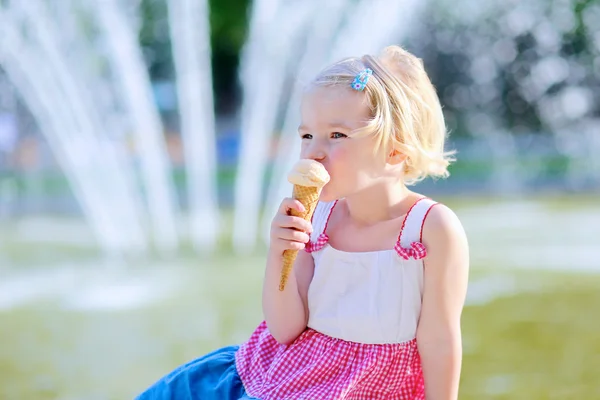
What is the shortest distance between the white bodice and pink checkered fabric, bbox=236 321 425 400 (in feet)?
0.08

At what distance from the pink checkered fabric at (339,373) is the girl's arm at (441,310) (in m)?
0.07

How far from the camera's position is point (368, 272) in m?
1.80

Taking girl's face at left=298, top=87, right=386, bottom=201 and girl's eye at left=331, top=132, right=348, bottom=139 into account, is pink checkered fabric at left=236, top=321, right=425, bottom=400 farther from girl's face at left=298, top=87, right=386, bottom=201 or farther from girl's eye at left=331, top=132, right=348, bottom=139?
girl's eye at left=331, top=132, right=348, bottom=139

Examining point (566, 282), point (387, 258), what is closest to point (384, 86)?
point (387, 258)

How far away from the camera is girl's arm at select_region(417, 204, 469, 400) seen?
1711mm

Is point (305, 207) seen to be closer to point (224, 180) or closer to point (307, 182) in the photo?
point (307, 182)

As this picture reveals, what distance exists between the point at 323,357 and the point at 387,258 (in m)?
0.25

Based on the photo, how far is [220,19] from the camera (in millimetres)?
20312

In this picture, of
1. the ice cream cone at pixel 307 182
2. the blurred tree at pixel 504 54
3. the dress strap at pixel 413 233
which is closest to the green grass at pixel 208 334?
the dress strap at pixel 413 233

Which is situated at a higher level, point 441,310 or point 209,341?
point 209,341

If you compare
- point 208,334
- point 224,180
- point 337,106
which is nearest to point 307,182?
point 337,106

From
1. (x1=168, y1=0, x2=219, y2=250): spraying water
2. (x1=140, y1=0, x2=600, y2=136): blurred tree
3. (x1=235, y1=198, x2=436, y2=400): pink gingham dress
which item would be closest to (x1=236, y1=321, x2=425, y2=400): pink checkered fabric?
(x1=235, y1=198, x2=436, y2=400): pink gingham dress

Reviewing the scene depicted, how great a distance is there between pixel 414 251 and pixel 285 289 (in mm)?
302

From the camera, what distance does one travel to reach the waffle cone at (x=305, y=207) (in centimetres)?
170
